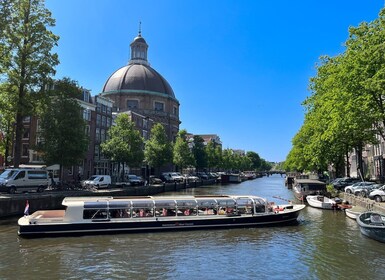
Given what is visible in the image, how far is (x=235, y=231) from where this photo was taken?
27.2m

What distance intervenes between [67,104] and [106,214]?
77.8ft

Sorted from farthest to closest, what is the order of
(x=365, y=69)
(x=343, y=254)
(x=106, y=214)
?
(x=365, y=69)
(x=106, y=214)
(x=343, y=254)

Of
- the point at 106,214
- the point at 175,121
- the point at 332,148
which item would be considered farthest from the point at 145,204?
the point at 175,121

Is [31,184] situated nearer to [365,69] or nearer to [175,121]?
[365,69]

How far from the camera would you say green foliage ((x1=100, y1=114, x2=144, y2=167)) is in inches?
2467

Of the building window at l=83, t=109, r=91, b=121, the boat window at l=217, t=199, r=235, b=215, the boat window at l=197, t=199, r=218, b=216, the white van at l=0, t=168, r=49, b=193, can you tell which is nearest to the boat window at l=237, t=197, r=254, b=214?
the boat window at l=217, t=199, r=235, b=215

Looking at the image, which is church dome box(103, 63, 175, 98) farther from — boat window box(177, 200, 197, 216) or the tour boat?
boat window box(177, 200, 197, 216)

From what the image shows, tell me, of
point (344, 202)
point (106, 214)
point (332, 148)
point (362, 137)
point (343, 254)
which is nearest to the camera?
point (343, 254)

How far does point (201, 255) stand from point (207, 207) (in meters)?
9.19

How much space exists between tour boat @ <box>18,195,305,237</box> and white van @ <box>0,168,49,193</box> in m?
12.0

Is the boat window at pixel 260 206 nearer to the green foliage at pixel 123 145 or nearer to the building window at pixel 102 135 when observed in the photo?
the green foliage at pixel 123 145

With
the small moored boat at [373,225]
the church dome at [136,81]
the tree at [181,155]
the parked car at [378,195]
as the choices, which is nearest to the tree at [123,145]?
the tree at [181,155]

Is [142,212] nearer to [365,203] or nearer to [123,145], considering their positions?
[365,203]

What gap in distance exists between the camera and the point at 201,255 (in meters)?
20.0
